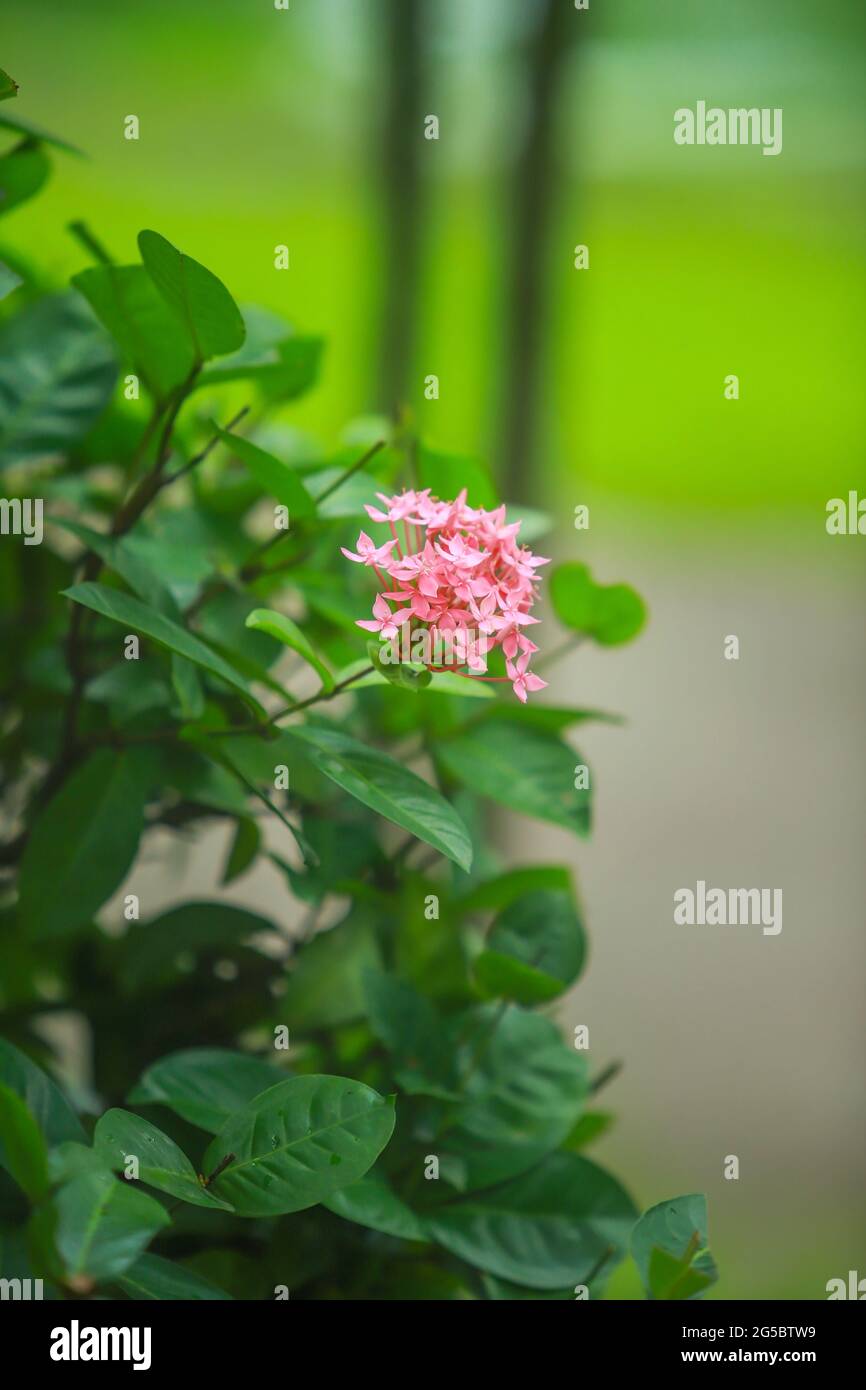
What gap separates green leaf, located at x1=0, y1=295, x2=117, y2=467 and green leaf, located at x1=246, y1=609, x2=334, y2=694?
0.19 meters

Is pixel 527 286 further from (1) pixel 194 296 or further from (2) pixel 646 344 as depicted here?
(1) pixel 194 296

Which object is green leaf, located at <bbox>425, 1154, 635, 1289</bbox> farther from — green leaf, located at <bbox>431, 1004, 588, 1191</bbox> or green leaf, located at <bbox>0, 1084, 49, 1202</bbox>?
green leaf, located at <bbox>0, 1084, 49, 1202</bbox>

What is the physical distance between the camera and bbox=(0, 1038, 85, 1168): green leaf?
358 mm

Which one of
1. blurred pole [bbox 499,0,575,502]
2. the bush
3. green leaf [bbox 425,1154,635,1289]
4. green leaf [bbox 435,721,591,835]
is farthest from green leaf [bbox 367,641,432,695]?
blurred pole [bbox 499,0,575,502]

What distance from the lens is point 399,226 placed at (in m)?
1.14

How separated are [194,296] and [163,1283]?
0.32 meters

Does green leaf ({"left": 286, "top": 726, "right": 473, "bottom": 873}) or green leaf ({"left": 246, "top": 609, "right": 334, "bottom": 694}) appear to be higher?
green leaf ({"left": 246, "top": 609, "right": 334, "bottom": 694})

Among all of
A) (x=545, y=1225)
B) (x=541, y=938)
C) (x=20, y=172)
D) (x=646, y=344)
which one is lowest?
(x=545, y=1225)

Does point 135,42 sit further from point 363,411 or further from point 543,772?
point 543,772

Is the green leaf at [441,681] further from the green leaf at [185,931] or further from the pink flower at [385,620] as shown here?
the green leaf at [185,931]

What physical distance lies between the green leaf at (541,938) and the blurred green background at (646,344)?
2.33 feet

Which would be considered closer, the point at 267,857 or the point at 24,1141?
the point at 24,1141

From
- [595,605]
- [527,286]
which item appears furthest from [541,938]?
[527,286]

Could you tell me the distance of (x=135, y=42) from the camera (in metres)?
1.40
